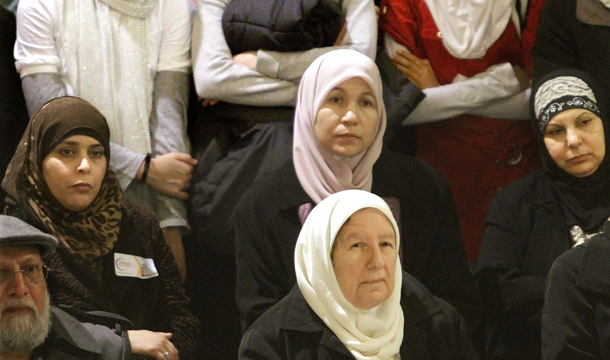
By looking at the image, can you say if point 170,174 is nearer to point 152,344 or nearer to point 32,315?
point 152,344

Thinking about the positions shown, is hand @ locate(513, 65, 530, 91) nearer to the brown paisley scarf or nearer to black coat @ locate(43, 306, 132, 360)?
the brown paisley scarf

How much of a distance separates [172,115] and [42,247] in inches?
32.2

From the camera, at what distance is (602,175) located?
3.25m

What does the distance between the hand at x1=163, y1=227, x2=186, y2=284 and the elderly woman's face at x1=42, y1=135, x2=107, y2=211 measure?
352 mm

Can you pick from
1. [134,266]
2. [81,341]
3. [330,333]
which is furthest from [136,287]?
[330,333]

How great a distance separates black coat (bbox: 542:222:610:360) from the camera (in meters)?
2.72

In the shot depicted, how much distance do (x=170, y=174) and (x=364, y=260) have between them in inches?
36.9

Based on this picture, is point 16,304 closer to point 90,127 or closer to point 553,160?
point 90,127

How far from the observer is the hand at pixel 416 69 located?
3.47 m

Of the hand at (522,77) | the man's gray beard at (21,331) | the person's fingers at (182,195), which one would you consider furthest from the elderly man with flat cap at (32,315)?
the hand at (522,77)

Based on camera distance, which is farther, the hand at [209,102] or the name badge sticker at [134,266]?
the hand at [209,102]

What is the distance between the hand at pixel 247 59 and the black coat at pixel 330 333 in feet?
3.17

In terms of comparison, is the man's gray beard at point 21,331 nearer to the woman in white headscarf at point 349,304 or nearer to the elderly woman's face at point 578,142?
the woman in white headscarf at point 349,304

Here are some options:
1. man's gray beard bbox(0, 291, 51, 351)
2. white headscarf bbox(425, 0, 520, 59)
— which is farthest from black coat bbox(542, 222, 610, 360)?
man's gray beard bbox(0, 291, 51, 351)
